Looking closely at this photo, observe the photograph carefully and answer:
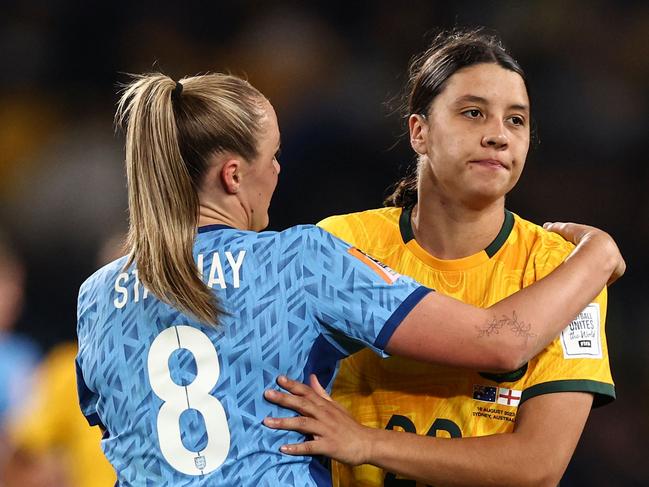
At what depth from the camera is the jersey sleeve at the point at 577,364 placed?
188 centimetres

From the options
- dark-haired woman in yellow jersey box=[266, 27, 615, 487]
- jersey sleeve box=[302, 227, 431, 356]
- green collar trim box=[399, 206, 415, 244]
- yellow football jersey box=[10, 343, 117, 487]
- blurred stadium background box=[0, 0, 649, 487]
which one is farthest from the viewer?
blurred stadium background box=[0, 0, 649, 487]

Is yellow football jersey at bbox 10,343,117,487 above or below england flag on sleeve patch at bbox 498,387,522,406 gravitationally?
below

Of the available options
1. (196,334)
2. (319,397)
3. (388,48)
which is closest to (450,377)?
(319,397)

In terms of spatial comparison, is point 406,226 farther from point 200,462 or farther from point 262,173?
point 200,462

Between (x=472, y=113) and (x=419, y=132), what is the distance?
0.20 m

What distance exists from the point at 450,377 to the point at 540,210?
282 centimetres

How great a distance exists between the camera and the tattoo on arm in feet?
5.44

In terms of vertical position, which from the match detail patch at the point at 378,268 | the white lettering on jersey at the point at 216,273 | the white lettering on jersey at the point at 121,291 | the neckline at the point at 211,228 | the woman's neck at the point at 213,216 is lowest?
the white lettering on jersey at the point at 121,291

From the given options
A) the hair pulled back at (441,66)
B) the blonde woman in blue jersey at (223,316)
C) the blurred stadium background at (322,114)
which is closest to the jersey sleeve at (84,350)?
the blonde woman in blue jersey at (223,316)

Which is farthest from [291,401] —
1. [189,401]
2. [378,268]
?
[378,268]

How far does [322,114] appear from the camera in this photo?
5141mm

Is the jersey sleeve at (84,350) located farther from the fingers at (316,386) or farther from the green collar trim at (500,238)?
the green collar trim at (500,238)

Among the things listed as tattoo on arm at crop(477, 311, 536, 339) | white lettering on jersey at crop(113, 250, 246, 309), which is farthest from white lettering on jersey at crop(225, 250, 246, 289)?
tattoo on arm at crop(477, 311, 536, 339)

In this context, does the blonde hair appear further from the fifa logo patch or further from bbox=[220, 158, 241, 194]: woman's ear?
the fifa logo patch
